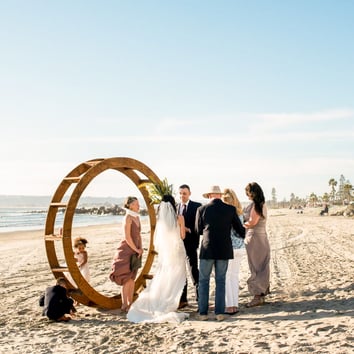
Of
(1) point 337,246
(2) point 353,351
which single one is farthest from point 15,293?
(1) point 337,246

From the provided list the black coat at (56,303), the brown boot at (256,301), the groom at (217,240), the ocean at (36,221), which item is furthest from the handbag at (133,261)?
the ocean at (36,221)

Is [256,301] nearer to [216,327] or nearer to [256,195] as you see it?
[216,327]

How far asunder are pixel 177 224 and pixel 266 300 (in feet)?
7.05

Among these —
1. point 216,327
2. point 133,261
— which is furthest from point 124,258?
point 216,327

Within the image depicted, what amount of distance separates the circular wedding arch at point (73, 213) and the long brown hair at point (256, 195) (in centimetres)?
192

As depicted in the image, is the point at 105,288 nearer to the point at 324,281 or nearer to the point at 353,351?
the point at 324,281

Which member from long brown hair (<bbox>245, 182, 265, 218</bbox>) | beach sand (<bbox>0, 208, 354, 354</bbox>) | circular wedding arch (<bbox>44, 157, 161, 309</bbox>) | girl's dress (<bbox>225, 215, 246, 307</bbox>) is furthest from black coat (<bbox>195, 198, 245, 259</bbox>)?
circular wedding arch (<bbox>44, 157, 161, 309</bbox>)

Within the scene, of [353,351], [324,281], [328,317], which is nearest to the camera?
[353,351]

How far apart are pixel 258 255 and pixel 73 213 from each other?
3182 mm

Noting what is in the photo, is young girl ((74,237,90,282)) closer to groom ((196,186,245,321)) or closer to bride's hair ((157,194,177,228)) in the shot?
bride's hair ((157,194,177,228))

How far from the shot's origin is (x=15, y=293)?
994 cm

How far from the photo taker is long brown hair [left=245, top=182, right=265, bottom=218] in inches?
295

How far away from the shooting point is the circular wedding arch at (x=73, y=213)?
7.80m

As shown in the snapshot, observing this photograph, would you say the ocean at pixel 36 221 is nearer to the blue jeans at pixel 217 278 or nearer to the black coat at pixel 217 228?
the blue jeans at pixel 217 278
